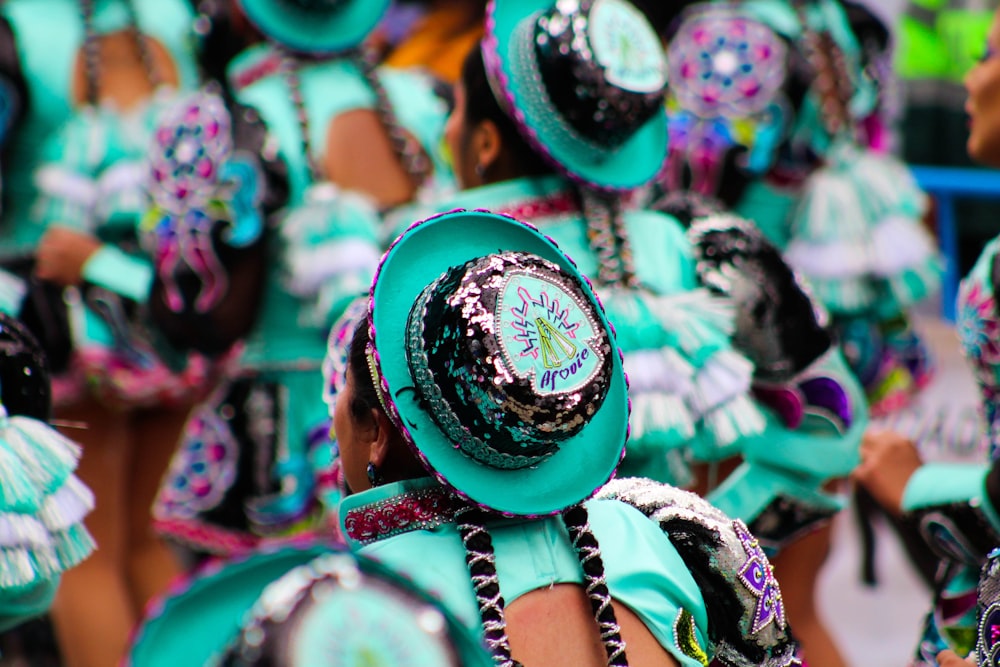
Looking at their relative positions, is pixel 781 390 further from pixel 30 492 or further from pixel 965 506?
pixel 30 492

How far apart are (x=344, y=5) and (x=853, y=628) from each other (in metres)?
2.60

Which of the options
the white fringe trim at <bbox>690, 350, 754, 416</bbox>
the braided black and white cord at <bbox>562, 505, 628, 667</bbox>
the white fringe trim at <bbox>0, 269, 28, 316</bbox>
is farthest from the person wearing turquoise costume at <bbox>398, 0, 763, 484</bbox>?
the white fringe trim at <bbox>0, 269, 28, 316</bbox>

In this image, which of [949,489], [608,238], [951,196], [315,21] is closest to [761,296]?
[608,238]

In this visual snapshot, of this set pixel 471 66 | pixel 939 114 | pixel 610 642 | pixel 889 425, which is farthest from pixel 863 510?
pixel 939 114

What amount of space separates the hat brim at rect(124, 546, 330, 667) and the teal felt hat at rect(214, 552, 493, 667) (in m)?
0.03

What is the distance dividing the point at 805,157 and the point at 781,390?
1607 millimetres

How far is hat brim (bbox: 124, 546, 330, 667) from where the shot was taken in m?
1.22

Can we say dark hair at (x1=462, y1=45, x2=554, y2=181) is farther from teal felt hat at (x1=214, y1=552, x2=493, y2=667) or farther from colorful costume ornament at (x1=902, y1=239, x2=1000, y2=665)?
teal felt hat at (x1=214, y1=552, x2=493, y2=667)

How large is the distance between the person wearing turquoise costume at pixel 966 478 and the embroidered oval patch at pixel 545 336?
108 centimetres

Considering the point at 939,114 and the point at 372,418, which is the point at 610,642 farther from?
the point at 939,114

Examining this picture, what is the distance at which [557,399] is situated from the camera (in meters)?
1.57

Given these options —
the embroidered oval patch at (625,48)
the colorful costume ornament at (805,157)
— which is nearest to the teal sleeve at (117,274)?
the embroidered oval patch at (625,48)

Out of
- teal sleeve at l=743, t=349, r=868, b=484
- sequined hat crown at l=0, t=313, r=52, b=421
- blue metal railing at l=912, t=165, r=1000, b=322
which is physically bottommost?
blue metal railing at l=912, t=165, r=1000, b=322

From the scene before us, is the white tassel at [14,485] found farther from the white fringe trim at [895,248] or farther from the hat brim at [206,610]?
the white fringe trim at [895,248]
